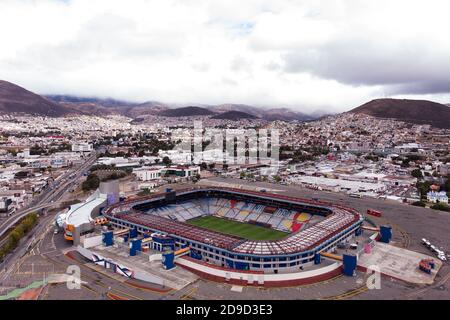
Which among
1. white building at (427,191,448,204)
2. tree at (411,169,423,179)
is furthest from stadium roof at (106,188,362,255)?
tree at (411,169,423,179)

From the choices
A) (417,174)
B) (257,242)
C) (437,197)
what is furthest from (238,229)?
(417,174)

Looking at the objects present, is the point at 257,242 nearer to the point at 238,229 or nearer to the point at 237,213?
the point at 238,229

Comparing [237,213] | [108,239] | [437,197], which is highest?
[108,239]

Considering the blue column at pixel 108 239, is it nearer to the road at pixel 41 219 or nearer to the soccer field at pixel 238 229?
the road at pixel 41 219

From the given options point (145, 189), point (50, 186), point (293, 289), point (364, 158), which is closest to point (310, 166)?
point (364, 158)

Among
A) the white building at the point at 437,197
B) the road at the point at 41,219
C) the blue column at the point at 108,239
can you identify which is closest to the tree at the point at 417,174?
the white building at the point at 437,197

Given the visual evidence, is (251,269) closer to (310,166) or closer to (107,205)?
(107,205)

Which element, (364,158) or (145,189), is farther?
(364,158)
